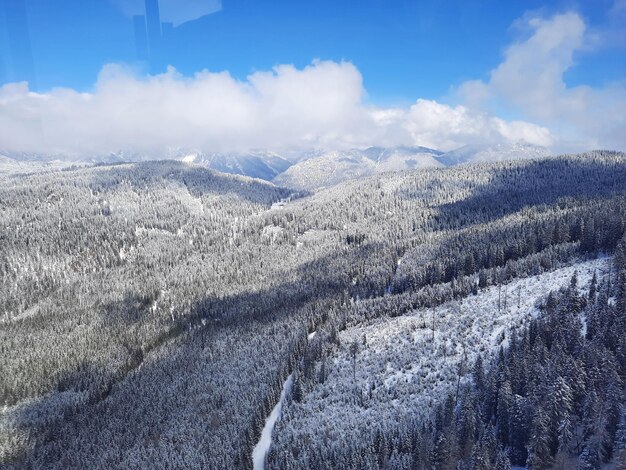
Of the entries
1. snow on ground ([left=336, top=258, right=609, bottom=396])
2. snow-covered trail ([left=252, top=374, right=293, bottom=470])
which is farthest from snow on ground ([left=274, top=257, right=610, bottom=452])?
snow-covered trail ([left=252, top=374, right=293, bottom=470])

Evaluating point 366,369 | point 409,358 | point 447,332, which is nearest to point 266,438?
point 366,369

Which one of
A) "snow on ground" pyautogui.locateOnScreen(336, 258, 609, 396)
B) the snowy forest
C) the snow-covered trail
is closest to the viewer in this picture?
the snowy forest

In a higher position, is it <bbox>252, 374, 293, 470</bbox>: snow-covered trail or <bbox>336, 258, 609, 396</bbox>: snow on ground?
<bbox>336, 258, 609, 396</bbox>: snow on ground

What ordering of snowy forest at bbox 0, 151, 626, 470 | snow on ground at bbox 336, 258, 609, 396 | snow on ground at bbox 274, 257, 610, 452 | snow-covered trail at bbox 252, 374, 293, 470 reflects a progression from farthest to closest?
snow on ground at bbox 336, 258, 609, 396, snow on ground at bbox 274, 257, 610, 452, snow-covered trail at bbox 252, 374, 293, 470, snowy forest at bbox 0, 151, 626, 470

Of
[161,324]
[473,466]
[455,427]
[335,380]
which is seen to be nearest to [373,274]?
[335,380]

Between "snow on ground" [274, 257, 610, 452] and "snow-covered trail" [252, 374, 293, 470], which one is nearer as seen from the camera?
"snow-covered trail" [252, 374, 293, 470]

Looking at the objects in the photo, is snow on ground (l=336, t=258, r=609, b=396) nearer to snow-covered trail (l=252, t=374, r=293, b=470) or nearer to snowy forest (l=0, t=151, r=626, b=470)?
snowy forest (l=0, t=151, r=626, b=470)
